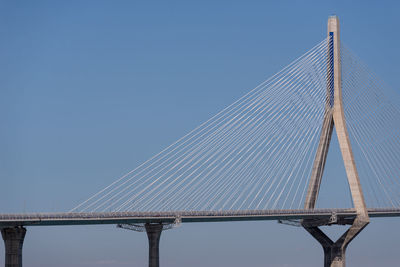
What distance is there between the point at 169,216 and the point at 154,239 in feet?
11.6

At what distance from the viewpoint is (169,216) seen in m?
105

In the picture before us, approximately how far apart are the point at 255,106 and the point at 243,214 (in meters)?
11.1

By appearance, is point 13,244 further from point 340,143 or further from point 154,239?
point 340,143

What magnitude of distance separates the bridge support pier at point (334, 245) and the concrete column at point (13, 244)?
36673 millimetres

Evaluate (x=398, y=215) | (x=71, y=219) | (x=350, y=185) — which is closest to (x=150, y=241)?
(x=71, y=219)

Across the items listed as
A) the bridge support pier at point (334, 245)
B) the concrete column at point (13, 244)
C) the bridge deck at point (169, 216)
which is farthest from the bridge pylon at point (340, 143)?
the concrete column at point (13, 244)

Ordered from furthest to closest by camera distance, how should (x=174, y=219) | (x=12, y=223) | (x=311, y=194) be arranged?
(x=311, y=194), (x=174, y=219), (x=12, y=223)

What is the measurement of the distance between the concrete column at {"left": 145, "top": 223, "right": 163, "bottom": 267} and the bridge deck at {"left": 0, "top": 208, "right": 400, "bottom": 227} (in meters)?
0.98

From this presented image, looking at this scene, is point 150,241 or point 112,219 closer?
point 112,219

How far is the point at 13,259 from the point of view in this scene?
321ft

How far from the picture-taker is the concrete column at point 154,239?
107375 millimetres

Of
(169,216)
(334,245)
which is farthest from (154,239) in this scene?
(334,245)

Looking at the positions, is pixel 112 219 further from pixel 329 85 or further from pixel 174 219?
pixel 329 85

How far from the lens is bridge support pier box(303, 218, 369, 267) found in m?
121
